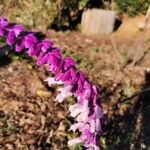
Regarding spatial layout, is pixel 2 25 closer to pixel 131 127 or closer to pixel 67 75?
pixel 67 75

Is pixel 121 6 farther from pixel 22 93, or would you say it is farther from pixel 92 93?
pixel 92 93

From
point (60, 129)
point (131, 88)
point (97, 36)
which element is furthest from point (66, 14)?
point (60, 129)

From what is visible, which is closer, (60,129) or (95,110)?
(95,110)

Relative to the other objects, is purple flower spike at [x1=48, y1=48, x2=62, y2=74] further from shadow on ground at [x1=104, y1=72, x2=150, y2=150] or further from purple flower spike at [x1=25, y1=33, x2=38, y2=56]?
shadow on ground at [x1=104, y1=72, x2=150, y2=150]

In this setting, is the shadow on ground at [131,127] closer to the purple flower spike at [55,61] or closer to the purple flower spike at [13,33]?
the purple flower spike at [55,61]

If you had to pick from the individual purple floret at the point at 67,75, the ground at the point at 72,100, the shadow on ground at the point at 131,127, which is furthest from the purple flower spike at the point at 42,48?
the shadow on ground at the point at 131,127

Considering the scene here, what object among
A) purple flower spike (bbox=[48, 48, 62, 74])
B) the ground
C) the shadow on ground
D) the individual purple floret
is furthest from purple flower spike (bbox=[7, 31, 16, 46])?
the shadow on ground

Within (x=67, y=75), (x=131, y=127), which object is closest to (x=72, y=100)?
(x=131, y=127)
